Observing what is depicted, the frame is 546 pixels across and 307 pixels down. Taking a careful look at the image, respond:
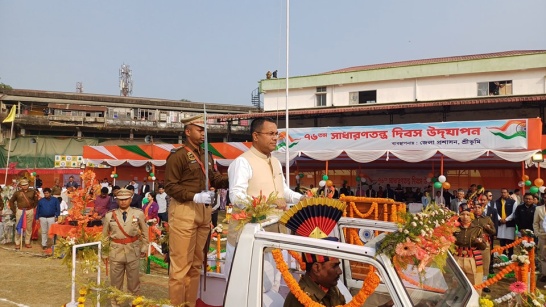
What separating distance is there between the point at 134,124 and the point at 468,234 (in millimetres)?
36948

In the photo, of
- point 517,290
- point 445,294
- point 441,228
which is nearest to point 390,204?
point 517,290

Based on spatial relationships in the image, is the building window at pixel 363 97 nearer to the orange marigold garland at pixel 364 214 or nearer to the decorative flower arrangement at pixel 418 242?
the orange marigold garland at pixel 364 214

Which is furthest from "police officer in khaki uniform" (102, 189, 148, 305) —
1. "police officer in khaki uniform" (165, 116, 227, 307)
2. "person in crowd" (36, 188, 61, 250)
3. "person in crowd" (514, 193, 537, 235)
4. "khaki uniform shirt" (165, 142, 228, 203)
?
"person in crowd" (514, 193, 537, 235)

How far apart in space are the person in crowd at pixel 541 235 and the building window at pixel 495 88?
59.5 ft

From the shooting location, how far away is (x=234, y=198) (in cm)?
365

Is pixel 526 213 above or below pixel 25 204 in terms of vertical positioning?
above

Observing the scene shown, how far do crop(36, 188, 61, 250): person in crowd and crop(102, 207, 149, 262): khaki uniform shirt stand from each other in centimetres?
582

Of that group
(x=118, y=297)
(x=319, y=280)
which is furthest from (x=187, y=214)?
(x=319, y=280)

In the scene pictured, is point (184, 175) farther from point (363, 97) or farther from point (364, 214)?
point (363, 97)

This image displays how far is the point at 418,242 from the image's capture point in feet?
8.14

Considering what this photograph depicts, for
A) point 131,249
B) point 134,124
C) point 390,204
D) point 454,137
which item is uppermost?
point 134,124

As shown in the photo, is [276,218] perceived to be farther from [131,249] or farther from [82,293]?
[131,249]

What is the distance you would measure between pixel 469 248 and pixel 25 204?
10511 mm

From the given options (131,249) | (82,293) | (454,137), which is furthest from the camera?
(454,137)
